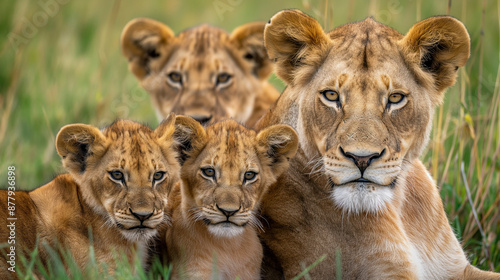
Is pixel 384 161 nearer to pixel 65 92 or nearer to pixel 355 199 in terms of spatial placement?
pixel 355 199

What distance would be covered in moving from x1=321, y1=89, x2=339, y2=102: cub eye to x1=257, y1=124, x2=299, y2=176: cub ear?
0.76 ft

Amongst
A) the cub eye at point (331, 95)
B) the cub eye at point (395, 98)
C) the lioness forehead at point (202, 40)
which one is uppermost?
the cub eye at point (331, 95)

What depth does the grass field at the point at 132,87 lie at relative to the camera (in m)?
5.18

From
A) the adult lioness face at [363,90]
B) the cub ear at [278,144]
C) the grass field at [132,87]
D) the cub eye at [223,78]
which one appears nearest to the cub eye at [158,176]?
the cub ear at [278,144]

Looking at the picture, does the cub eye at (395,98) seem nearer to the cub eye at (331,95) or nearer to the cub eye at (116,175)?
the cub eye at (331,95)

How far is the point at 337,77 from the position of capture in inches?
140

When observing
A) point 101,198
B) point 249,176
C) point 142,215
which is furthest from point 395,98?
point 101,198

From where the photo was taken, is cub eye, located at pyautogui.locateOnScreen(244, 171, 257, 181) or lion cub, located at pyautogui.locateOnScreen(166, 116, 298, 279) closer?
lion cub, located at pyautogui.locateOnScreen(166, 116, 298, 279)

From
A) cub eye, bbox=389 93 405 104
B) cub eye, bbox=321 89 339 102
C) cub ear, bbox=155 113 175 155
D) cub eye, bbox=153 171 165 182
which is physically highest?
cub eye, bbox=321 89 339 102

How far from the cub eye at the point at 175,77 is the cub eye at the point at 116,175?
8.79 ft

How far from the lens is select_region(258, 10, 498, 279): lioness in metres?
3.39

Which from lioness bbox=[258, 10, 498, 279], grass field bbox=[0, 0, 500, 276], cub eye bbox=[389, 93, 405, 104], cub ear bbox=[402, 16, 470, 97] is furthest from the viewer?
grass field bbox=[0, 0, 500, 276]

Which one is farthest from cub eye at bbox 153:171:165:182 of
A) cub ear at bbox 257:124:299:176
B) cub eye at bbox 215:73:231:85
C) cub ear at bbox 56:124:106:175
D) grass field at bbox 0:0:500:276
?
cub eye at bbox 215:73:231:85

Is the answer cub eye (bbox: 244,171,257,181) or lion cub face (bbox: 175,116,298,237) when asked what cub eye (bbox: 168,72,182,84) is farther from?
cub eye (bbox: 244,171,257,181)
